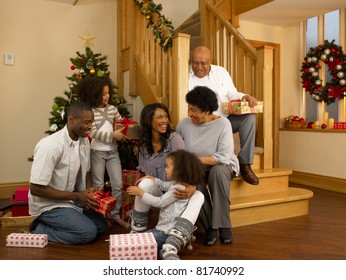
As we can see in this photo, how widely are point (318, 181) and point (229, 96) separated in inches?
89.1

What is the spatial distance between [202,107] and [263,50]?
3.86 feet

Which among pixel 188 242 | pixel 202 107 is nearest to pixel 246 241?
pixel 188 242

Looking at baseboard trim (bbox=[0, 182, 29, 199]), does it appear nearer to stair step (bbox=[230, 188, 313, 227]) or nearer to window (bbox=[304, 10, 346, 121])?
stair step (bbox=[230, 188, 313, 227])

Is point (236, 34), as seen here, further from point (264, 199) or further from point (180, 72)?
point (264, 199)

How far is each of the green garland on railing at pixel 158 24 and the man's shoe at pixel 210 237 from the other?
5.47 ft

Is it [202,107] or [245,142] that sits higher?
[202,107]

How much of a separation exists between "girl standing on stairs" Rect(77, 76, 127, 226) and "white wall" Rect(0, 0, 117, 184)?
162cm

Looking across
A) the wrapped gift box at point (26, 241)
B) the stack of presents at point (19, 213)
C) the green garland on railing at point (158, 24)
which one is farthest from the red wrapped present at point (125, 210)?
the green garland on railing at point (158, 24)

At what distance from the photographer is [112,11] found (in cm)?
499

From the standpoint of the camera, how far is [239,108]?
117 inches

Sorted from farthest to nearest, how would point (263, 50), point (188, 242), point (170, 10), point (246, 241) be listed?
point (170, 10) → point (263, 50) → point (246, 241) → point (188, 242)

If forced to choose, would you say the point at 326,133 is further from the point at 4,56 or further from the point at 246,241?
the point at 4,56

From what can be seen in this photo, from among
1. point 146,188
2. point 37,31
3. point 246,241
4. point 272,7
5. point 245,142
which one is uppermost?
point 272,7

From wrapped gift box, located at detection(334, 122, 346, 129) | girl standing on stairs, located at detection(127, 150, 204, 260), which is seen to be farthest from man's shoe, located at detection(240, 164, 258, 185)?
wrapped gift box, located at detection(334, 122, 346, 129)
